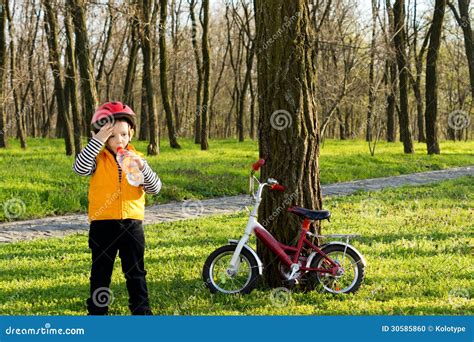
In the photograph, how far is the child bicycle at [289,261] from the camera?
5582 millimetres

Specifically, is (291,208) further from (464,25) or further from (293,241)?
(464,25)

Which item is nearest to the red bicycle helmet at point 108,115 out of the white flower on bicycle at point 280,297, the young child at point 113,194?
the young child at point 113,194

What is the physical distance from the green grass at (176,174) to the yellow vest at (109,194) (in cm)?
752

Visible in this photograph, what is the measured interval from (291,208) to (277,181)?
32 centimetres

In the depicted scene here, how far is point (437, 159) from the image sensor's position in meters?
23.9

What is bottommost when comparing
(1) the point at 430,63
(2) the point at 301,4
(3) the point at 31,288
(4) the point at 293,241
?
(3) the point at 31,288

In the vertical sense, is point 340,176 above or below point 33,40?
below

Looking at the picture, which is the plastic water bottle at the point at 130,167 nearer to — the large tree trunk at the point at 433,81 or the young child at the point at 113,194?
the young child at the point at 113,194

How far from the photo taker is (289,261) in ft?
18.5

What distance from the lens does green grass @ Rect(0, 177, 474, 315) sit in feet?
17.5

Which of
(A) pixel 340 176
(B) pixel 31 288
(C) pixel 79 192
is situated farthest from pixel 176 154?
(B) pixel 31 288
